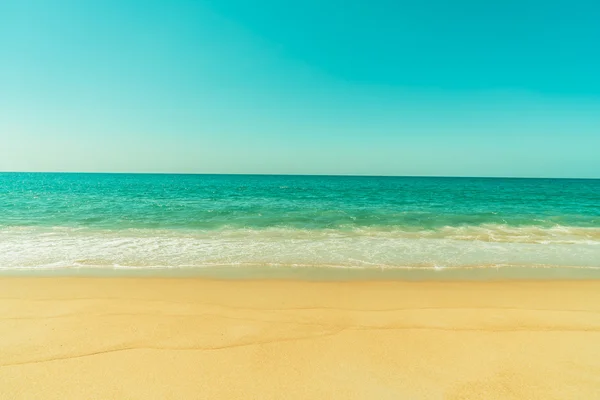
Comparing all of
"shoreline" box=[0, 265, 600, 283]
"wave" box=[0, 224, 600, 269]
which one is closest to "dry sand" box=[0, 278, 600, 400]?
"shoreline" box=[0, 265, 600, 283]

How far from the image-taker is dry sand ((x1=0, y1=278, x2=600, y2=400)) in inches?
127

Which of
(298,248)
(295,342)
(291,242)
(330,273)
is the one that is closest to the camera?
(295,342)

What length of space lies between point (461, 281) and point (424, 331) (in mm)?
3132

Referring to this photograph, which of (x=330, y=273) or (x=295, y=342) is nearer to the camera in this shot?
(x=295, y=342)

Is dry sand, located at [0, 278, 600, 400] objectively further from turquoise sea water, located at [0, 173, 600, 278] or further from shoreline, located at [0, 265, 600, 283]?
turquoise sea water, located at [0, 173, 600, 278]

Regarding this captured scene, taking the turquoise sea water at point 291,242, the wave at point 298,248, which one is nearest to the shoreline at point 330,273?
the turquoise sea water at point 291,242

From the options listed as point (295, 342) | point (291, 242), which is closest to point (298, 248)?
point (291, 242)

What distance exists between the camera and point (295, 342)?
13.4 ft

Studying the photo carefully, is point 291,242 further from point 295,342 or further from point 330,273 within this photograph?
point 295,342

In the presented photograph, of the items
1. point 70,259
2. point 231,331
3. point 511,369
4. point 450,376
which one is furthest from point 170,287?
point 511,369

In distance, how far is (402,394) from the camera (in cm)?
315

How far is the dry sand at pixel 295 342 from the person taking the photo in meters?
3.24

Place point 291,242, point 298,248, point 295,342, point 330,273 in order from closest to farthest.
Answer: point 295,342 → point 330,273 → point 298,248 → point 291,242

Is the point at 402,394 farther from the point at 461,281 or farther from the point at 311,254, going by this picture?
the point at 311,254
